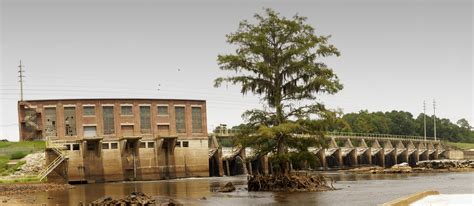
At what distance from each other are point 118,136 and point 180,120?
9020 mm

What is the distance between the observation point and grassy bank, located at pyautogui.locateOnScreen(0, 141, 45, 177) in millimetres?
63766

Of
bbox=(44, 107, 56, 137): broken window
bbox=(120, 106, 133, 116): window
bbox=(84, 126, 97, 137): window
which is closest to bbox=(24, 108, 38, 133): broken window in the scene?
bbox=(44, 107, 56, 137): broken window

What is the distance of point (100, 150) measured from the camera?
7738 centimetres

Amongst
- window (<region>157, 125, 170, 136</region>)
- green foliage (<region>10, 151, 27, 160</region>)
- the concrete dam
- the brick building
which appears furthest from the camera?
the concrete dam

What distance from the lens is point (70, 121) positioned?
79.8 meters

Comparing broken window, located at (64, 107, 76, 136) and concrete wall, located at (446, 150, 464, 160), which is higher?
broken window, located at (64, 107, 76, 136)

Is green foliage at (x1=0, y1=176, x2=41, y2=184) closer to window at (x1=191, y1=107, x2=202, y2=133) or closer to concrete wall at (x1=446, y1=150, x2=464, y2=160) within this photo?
window at (x1=191, y1=107, x2=202, y2=133)

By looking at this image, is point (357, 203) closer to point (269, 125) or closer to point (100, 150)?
point (269, 125)

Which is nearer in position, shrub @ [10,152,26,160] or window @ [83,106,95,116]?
shrub @ [10,152,26,160]

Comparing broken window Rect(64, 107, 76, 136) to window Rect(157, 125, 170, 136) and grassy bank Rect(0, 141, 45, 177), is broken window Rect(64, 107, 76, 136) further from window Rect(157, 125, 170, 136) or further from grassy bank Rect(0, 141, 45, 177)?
window Rect(157, 125, 170, 136)

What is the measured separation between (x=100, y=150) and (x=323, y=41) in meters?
41.2

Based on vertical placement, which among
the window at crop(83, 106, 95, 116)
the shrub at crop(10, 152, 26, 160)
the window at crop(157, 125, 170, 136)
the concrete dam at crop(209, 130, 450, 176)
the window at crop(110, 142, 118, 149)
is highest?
the window at crop(83, 106, 95, 116)

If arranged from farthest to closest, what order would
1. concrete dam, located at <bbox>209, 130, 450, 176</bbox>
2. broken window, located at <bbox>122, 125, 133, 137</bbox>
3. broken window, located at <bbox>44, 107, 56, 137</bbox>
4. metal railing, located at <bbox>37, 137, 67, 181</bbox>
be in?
1. concrete dam, located at <bbox>209, 130, 450, 176</bbox>
2. broken window, located at <bbox>122, 125, 133, 137</bbox>
3. broken window, located at <bbox>44, 107, 56, 137</bbox>
4. metal railing, located at <bbox>37, 137, 67, 181</bbox>

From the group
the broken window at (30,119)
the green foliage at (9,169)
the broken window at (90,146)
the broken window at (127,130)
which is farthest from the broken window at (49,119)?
the green foliage at (9,169)
